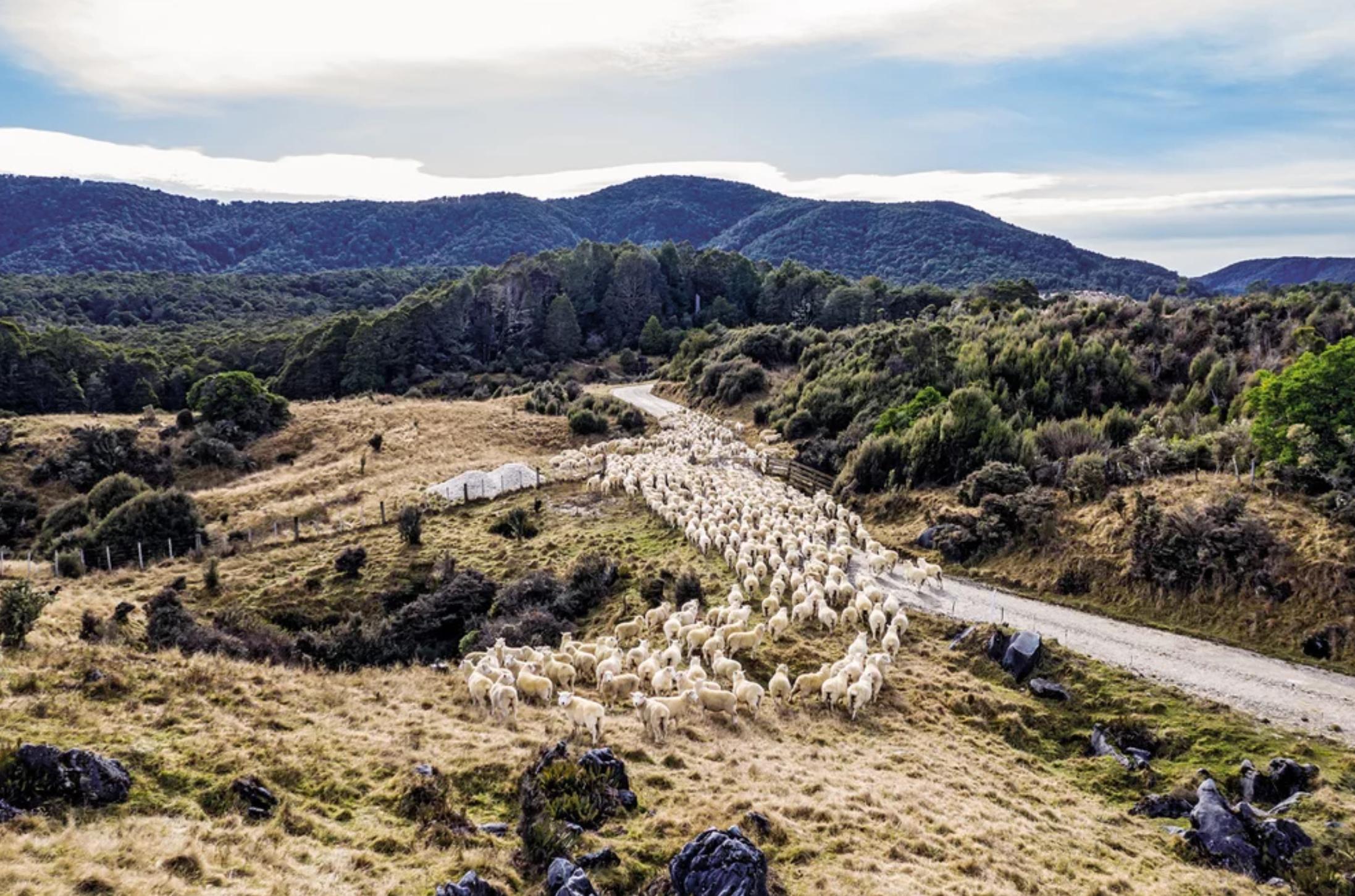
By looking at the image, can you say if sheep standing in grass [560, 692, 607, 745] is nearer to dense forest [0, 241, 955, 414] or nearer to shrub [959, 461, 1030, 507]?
shrub [959, 461, 1030, 507]

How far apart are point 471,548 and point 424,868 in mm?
17821

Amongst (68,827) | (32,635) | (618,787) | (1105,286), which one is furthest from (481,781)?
(1105,286)

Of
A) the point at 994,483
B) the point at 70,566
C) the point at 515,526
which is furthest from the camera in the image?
the point at 515,526

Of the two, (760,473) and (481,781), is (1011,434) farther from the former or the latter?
(481,781)

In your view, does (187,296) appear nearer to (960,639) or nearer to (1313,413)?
(960,639)

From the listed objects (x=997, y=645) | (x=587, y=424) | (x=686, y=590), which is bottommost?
(x=587, y=424)

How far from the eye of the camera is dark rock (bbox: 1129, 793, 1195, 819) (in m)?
10.9

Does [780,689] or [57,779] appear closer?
[57,779]

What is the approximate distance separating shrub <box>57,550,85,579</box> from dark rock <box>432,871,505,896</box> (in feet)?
78.8

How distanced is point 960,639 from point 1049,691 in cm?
230

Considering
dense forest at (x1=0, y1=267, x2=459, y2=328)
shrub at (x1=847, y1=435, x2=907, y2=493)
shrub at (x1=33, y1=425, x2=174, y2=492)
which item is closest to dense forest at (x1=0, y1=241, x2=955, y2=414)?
dense forest at (x1=0, y1=267, x2=459, y2=328)

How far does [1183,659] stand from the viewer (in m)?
15.5

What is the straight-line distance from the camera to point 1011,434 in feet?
90.6

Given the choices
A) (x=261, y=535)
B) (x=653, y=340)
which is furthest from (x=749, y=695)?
(x=653, y=340)
